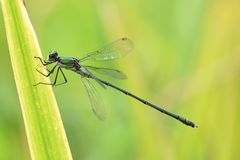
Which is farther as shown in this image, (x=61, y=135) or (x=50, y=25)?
(x=50, y=25)

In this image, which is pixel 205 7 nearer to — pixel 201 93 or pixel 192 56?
pixel 192 56

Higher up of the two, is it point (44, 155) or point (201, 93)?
point (201, 93)

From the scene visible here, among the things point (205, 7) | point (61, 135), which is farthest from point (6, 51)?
point (61, 135)

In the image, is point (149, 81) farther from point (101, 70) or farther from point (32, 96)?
point (32, 96)

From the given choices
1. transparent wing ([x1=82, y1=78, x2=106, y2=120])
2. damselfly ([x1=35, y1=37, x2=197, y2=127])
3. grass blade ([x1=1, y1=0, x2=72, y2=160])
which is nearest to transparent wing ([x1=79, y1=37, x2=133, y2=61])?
damselfly ([x1=35, y1=37, x2=197, y2=127])

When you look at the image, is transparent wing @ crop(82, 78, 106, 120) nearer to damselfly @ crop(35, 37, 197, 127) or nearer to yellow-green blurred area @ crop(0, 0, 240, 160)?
damselfly @ crop(35, 37, 197, 127)

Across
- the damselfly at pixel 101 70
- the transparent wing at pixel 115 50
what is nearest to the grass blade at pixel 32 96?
the damselfly at pixel 101 70

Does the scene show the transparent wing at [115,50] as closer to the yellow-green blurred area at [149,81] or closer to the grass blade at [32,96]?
the yellow-green blurred area at [149,81]
